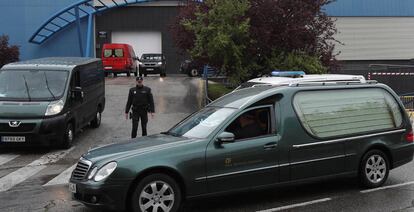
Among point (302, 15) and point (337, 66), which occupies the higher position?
point (302, 15)

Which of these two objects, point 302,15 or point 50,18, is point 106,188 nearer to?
point 302,15

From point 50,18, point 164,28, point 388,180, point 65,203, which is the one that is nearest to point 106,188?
point 65,203

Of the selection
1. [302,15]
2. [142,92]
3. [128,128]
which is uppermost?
[302,15]

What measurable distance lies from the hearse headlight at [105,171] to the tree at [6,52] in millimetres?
31105

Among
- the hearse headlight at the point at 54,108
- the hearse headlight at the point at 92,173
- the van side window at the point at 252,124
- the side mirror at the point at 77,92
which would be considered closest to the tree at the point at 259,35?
the side mirror at the point at 77,92

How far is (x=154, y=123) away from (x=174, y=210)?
377 inches

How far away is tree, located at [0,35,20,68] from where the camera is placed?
114ft

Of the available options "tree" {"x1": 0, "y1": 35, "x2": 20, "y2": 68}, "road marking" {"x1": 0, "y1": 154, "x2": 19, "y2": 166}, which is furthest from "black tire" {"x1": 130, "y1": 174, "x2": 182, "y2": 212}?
"tree" {"x1": 0, "y1": 35, "x2": 20, "y2": 68}

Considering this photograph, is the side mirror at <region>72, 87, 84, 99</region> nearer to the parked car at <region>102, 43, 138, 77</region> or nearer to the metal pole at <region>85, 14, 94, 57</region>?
the parked car at <region>102, 43, 138, 77</region>

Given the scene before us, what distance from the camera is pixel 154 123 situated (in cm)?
1562

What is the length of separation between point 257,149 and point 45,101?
6.65 metres

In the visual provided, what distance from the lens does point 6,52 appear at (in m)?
34.9

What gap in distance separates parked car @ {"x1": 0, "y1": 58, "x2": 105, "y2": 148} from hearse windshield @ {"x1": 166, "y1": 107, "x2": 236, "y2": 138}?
16.1ft

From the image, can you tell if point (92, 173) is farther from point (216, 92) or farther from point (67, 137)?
point (216, 92)
